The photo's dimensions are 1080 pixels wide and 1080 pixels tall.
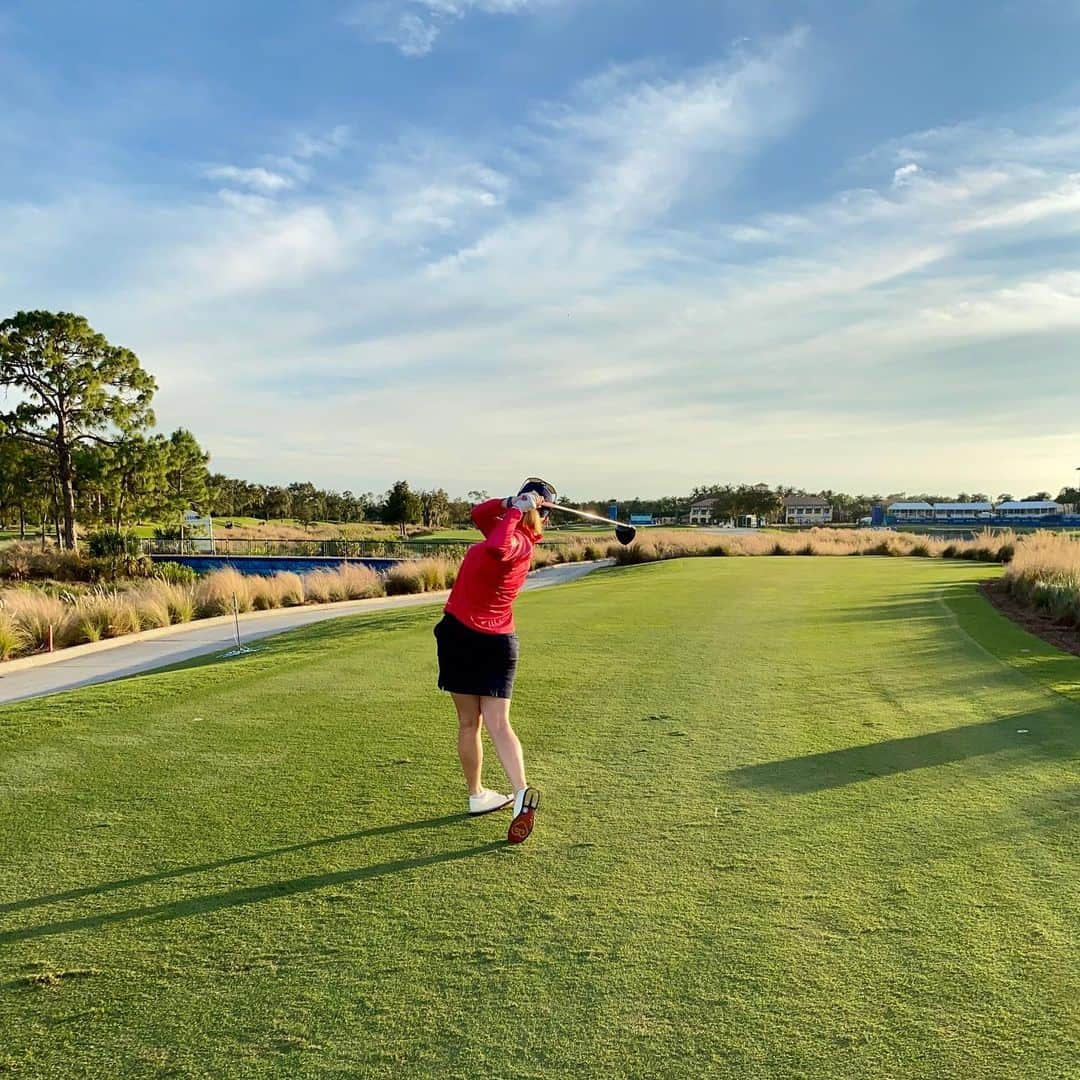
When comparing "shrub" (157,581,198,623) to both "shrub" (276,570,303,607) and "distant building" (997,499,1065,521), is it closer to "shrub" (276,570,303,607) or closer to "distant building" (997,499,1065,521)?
"shrub" (276,570,303,607)

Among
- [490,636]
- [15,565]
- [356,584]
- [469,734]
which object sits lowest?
[356,584]

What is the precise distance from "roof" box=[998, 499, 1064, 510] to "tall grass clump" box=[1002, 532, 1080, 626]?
119 meters

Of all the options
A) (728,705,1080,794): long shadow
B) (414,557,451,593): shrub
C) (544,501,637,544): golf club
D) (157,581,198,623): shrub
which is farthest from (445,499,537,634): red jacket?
(414,557,451,593): shrub

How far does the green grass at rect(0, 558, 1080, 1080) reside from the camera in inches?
111

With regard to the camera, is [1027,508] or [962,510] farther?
[962,510]

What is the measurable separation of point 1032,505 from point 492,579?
485ft

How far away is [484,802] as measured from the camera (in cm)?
493

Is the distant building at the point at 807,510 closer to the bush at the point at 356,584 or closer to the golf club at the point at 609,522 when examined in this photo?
the bush at the point at 356,584

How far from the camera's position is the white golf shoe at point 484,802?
4.92 metres

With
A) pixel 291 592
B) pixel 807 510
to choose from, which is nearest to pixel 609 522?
pixel 291 592

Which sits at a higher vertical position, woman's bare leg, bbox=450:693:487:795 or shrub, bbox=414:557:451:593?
woman's bare leg, bbox=450:693:487:795

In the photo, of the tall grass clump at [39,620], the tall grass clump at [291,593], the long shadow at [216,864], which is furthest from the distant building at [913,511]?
the long shadow at [216,864]

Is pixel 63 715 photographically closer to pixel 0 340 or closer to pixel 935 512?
pixel 0 340

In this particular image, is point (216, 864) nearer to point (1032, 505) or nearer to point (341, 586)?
point (341, 586)
